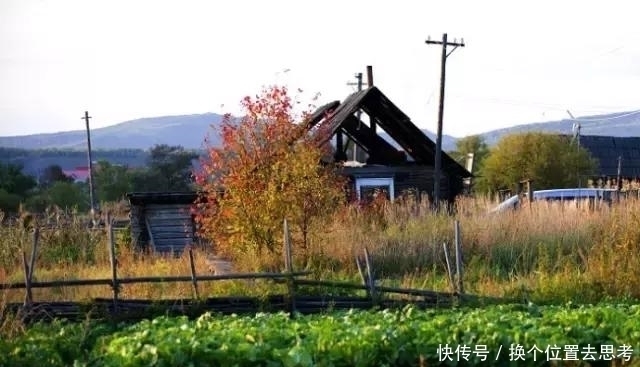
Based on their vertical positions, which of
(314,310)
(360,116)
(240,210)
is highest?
(360,116)

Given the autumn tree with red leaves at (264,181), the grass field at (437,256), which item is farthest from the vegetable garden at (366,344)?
the autumn tree with red leaves at (264,181)

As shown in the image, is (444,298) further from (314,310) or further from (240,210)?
(240,210)

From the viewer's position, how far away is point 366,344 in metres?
6.99

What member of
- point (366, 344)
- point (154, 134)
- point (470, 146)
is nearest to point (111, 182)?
point (470, 146)

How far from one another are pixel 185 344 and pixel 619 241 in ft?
23.4

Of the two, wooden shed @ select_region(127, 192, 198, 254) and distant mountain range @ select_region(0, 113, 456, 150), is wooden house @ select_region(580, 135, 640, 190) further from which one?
distant mountain range @ select_region(0, 113, 456, 150)

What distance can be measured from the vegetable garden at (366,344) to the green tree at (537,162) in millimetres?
22860

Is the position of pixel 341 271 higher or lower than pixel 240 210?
lower

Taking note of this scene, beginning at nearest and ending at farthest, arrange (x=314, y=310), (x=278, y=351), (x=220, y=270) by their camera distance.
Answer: (x=278, y=351), (x=314, y=310), (x=220, y=270)

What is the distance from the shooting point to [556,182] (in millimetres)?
30547

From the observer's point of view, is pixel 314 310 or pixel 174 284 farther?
pixel 174 284

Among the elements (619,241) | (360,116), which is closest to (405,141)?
(360,116)

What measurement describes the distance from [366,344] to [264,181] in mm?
6863

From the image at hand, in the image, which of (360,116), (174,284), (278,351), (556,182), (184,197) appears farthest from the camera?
(556,182)
